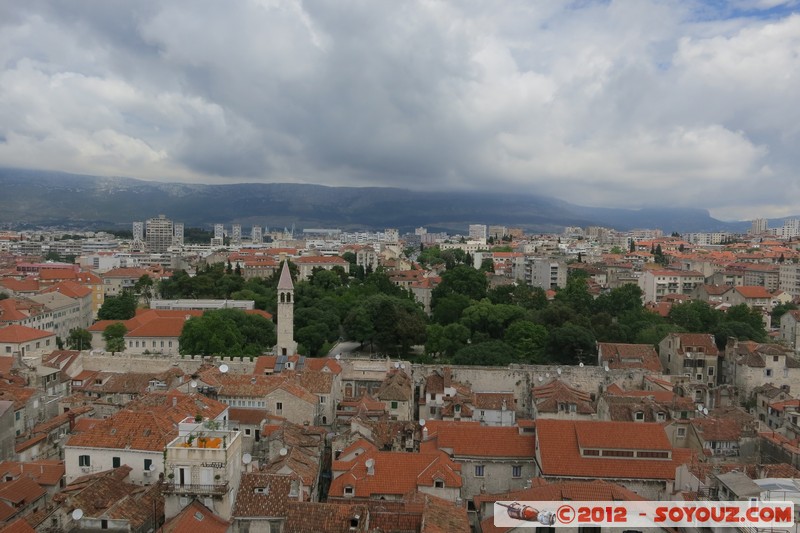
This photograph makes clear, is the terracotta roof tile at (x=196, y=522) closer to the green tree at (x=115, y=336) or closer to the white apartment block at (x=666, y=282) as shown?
the green tree at (x=115, y=336)

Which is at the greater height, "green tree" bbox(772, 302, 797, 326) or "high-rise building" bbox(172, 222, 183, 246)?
"high-rise building" bbox(172, 222, 183, 246)

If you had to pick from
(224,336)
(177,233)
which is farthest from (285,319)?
(177,233)

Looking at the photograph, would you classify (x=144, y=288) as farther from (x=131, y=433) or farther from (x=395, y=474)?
(x=395, y=474)

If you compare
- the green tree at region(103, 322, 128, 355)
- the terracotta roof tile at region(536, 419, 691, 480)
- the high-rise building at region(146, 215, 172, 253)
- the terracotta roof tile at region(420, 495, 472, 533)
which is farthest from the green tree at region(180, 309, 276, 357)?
the high-rise building at region(146, 215, 172, 253)

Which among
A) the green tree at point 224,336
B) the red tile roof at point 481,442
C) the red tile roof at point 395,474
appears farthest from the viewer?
the green tree at point 224,336

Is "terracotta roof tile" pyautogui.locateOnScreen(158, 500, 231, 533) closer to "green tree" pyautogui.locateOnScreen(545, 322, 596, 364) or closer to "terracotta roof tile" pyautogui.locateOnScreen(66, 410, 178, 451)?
"terracotta roof tile" pyautogui.locateOnScreen(66, 410, 178, 451)

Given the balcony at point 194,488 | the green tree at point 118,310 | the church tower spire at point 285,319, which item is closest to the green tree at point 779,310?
the church tower spire at point 285,319

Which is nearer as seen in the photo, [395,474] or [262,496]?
[262,496]
